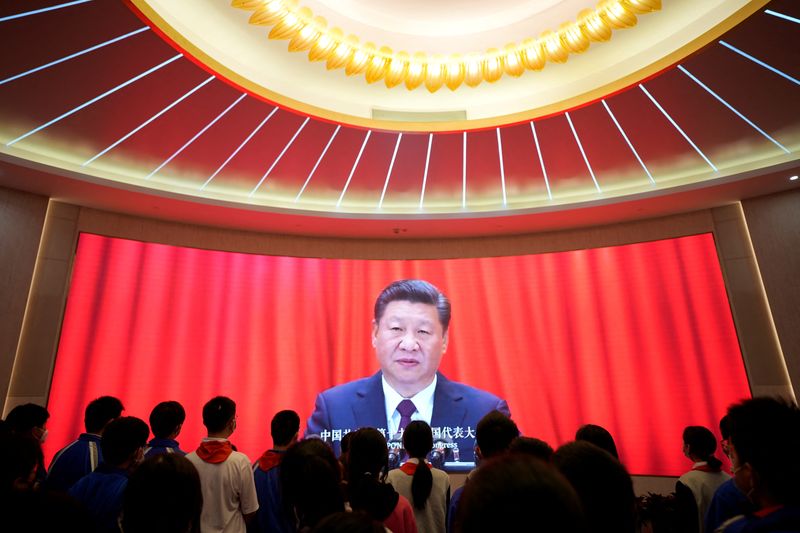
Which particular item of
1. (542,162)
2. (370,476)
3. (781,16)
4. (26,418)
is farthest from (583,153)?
(26,418)

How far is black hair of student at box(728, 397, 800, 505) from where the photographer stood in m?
1.15

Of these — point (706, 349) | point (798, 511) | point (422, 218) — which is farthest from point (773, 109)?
point (798, 511)

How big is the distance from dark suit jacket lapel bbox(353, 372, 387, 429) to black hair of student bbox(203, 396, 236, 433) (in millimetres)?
3239

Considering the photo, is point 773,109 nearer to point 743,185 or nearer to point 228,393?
point 743,185

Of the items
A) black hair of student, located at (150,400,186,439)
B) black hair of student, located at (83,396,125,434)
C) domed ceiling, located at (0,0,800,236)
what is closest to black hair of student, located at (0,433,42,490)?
black hair of student, located at (150,400,186,439)

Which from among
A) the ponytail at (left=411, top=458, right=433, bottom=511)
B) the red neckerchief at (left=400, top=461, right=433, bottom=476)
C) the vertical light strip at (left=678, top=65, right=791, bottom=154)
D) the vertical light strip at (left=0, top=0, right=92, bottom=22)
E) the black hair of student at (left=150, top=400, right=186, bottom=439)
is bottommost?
the ponytail at (left=411, top=458, right=433, bottom=511)

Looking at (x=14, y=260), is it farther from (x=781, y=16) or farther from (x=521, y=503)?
(x=781, y=16)

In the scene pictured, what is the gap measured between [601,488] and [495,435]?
1134mm

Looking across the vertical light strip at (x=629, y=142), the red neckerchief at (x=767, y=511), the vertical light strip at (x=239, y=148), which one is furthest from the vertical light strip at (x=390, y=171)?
the red neckerchief at (x=767, y=511)

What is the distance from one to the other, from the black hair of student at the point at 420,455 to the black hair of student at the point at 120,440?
1.22m

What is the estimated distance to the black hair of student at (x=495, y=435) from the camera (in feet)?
7.06

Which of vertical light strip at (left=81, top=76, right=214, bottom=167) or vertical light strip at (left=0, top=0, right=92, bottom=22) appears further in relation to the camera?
vertical light strip at (left=81, top=76, right=214, bottom=167)

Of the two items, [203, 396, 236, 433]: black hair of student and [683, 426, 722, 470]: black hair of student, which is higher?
[203, 396, 236, 433]: black hair of student

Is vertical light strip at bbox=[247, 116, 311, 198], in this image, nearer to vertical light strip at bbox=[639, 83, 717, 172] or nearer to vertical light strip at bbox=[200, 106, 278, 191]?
vertical light strip at bbox=[200, 106, 278, 191]
